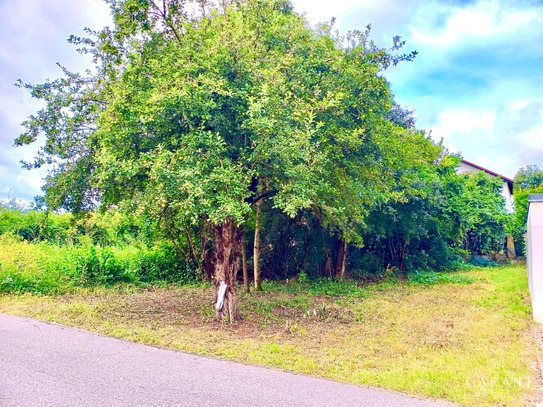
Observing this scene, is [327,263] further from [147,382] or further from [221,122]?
[147,382]

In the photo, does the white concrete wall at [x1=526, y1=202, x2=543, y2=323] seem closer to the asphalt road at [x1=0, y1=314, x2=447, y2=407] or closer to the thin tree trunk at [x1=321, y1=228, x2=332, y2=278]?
the asphalt road at [x1=0, y1=314, x2=447, y2=407]

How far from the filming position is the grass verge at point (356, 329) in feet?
16.9

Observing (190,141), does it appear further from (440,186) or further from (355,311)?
(440,186)

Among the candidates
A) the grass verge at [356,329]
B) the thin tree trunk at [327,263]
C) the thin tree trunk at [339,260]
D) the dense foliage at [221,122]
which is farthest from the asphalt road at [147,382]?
the thin tree trunk at [339,260]

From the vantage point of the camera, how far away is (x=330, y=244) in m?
16.2

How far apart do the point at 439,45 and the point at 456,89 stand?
262 centimetres

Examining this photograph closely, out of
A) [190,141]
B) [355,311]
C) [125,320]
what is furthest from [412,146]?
[125,320]

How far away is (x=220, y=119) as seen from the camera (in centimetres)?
732

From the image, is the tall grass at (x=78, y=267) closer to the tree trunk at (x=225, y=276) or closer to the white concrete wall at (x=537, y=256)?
the tree trunk at (x=225, y=276)

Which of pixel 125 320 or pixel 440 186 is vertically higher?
pixel 440 186

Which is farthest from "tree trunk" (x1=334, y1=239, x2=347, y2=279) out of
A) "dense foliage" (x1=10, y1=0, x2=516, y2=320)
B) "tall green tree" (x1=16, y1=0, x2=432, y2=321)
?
"tall green tree" (x1=16, y1=0, x2=432, y2=321)

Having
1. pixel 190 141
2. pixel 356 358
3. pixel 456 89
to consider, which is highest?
pixel 456 89

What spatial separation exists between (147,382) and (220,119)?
14.2ft

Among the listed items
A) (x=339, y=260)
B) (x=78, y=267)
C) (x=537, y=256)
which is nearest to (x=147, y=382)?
(x=537, y=256)
